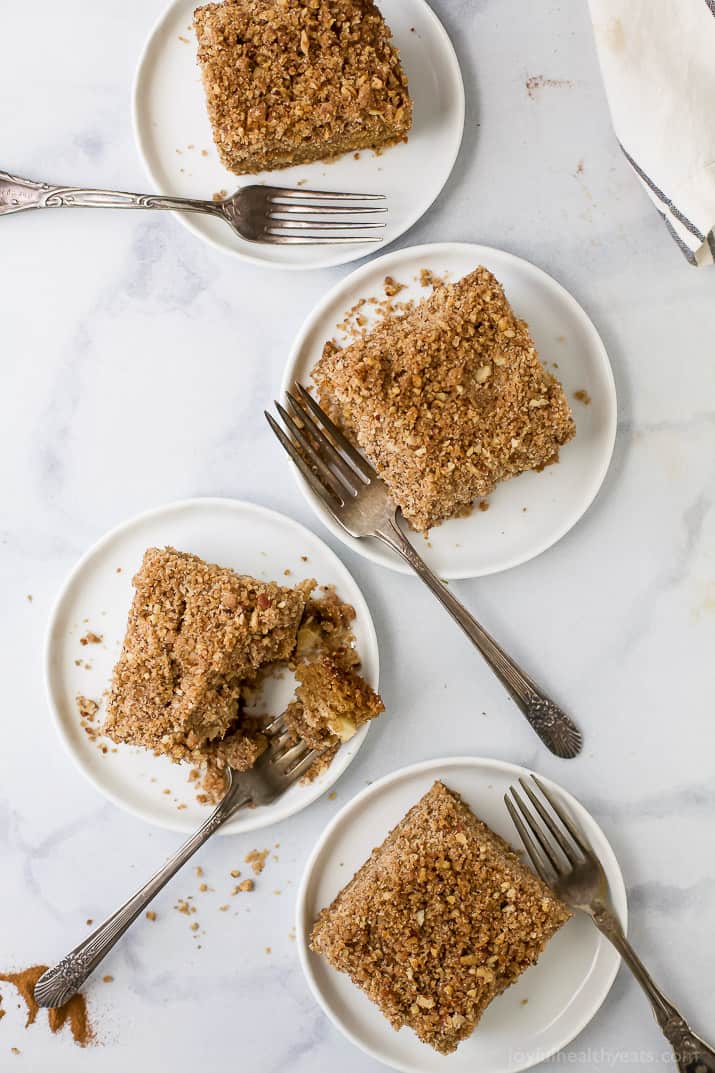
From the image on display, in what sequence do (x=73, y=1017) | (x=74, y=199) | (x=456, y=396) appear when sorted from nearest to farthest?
(x=456, y=396) < (x=74, y=199) < (x=73, y=1017)

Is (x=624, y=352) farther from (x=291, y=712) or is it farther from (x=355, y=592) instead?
(x=291, y=712)

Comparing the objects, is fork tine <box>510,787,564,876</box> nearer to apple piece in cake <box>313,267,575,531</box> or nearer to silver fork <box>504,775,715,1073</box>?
silver fork <box>504,775,715,1073</box>

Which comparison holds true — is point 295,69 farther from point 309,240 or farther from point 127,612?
point 127,612

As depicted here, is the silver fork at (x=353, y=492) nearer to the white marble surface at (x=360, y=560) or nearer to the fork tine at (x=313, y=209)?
the white marble surface at (x=360, y=560)

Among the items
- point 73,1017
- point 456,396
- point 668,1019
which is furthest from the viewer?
point 73,1017

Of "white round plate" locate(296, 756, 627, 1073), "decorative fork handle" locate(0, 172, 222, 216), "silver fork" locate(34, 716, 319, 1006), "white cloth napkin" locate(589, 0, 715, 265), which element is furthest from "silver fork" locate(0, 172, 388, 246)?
"white round plate" locate(296, 756, 627, 1073)

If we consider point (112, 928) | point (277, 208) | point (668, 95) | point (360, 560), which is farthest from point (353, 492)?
point (112, 928)
